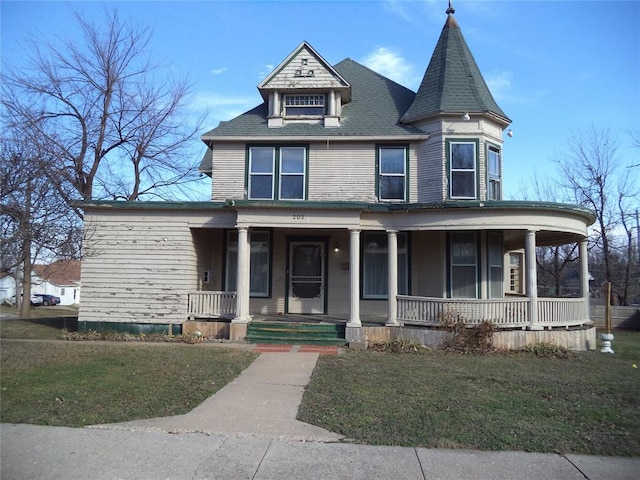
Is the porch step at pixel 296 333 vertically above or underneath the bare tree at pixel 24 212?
underneath

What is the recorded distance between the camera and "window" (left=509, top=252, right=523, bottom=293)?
1998cm

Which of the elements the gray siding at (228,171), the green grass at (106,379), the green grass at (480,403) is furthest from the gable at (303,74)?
the green grass at (480,403)

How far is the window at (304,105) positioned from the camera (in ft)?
51.1

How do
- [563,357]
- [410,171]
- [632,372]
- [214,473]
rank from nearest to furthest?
[214,473]
[632,372]
[563,357]
[410,171]

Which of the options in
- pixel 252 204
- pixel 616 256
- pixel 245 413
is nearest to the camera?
pixel 245 413

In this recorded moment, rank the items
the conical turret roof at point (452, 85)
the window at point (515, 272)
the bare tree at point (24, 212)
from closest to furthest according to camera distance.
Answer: the bare tree at point (24, 212)
the conical turret roof at point (452, 85)
the window at point (515, 272)

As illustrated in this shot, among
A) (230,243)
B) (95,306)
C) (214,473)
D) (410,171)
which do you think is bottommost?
(214,473)

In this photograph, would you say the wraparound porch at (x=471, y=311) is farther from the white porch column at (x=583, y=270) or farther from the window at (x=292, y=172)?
the window at (x=292, y=172)

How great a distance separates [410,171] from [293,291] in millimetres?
5406

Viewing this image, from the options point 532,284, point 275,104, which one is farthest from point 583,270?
point 275,104

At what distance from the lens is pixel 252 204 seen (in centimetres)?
1243

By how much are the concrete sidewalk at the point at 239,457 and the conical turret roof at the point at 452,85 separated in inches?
447

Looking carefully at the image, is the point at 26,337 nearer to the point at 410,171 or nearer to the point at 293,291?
the point at 293,291

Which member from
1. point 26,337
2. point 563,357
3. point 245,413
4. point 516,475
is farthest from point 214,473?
point 26,337
